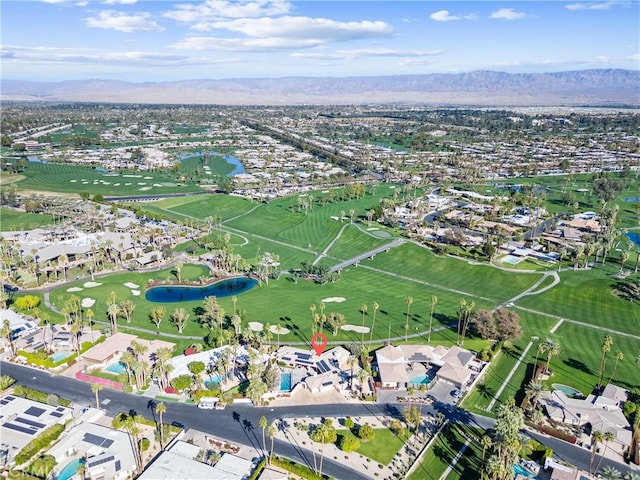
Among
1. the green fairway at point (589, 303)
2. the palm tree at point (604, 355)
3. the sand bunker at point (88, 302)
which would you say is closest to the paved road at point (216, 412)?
the sand bunker at point (88, 302)

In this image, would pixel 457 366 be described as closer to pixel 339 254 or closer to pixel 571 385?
pixel 571 385

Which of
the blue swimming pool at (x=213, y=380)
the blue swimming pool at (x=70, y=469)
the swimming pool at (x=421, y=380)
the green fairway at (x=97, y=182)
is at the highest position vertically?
the green fairway at (x=97, y=182)

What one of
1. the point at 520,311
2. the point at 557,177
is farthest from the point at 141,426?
the point at 557,177

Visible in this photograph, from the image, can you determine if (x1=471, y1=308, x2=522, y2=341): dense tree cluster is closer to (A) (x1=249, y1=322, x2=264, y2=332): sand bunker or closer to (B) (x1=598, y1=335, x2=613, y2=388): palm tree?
(B) (x1=598, y1=335, x2=613, y2=388): palm tree

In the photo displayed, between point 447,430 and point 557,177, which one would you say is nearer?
point 447,430

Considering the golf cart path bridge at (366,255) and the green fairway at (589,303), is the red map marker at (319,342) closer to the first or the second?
the golf cart path bridge at (366,255)

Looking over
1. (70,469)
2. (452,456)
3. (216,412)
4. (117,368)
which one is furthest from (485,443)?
(117,368)
